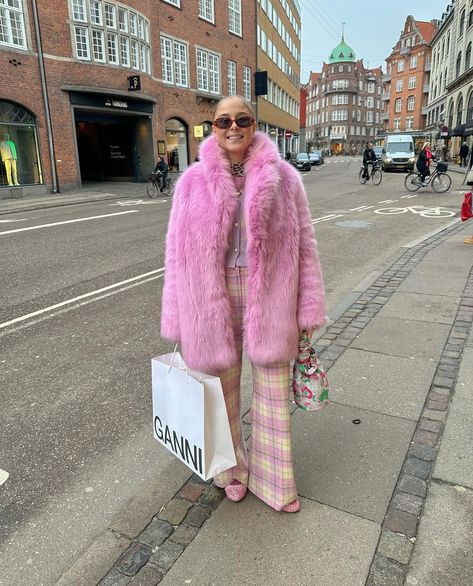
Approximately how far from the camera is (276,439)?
90.8 inches

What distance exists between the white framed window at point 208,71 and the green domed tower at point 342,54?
9168cm

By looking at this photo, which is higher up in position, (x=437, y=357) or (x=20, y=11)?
(x=20, y=11)

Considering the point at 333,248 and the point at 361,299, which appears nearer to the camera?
the point at 361,299

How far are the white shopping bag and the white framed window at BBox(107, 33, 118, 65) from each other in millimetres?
23289

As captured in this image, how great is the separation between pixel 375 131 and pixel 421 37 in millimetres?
39817

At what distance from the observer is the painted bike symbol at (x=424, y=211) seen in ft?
41.8

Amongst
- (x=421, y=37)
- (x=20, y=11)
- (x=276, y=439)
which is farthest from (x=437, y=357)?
(x=421, y=37)

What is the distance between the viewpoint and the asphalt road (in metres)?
2.44

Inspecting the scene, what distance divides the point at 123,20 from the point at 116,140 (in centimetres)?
649

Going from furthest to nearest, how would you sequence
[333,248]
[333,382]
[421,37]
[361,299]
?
[421,37]
[333,248]
[361,299]
[333,382]

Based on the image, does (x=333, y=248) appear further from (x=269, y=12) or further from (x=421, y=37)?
(x=421, y=37)

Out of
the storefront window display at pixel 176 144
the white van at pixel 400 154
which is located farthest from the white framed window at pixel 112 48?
the white van at pixel 400 154

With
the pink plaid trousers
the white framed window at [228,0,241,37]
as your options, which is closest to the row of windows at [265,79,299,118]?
the white framed window at [228,0,241,37]

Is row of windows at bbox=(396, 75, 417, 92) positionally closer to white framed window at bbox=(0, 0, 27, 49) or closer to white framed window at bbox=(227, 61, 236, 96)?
white framed window at bbox=(227, 61, 236, 96)
